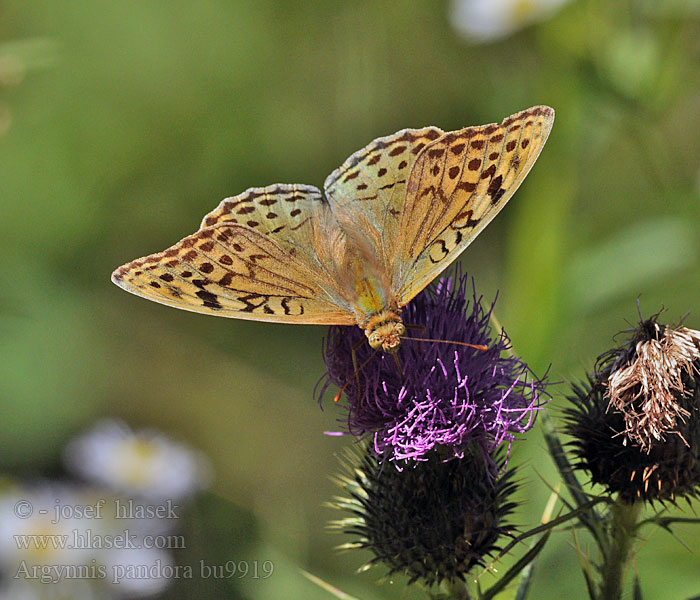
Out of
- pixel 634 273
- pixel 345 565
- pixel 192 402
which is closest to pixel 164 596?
pixel 345 565

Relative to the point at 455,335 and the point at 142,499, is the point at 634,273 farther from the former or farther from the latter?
the point at 142,499

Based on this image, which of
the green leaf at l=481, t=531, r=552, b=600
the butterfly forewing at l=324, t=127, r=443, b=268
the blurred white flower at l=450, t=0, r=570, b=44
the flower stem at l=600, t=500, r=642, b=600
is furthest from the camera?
the blurred white flower at l=450, t=0, r=570, b=44

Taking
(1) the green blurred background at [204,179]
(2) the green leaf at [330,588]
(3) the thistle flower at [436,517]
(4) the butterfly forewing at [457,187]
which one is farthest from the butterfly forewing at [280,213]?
(1) the green blurred background at [204,179]

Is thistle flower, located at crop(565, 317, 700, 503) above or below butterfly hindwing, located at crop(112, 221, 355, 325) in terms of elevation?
below

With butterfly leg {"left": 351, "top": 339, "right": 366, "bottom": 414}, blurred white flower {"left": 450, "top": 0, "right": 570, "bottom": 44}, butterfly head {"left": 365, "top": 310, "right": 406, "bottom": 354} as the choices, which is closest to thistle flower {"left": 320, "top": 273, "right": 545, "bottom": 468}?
butterfly leg {"left": 351, "top": 339, "right": 366, "bottom": 414}

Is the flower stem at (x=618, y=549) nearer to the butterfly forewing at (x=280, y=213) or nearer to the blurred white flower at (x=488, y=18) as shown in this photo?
the butterfly forewing at (x=280, y=213)

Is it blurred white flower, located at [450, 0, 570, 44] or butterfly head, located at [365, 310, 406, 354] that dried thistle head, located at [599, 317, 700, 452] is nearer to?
butterfly head, located at [365, 310, 406, 354]
